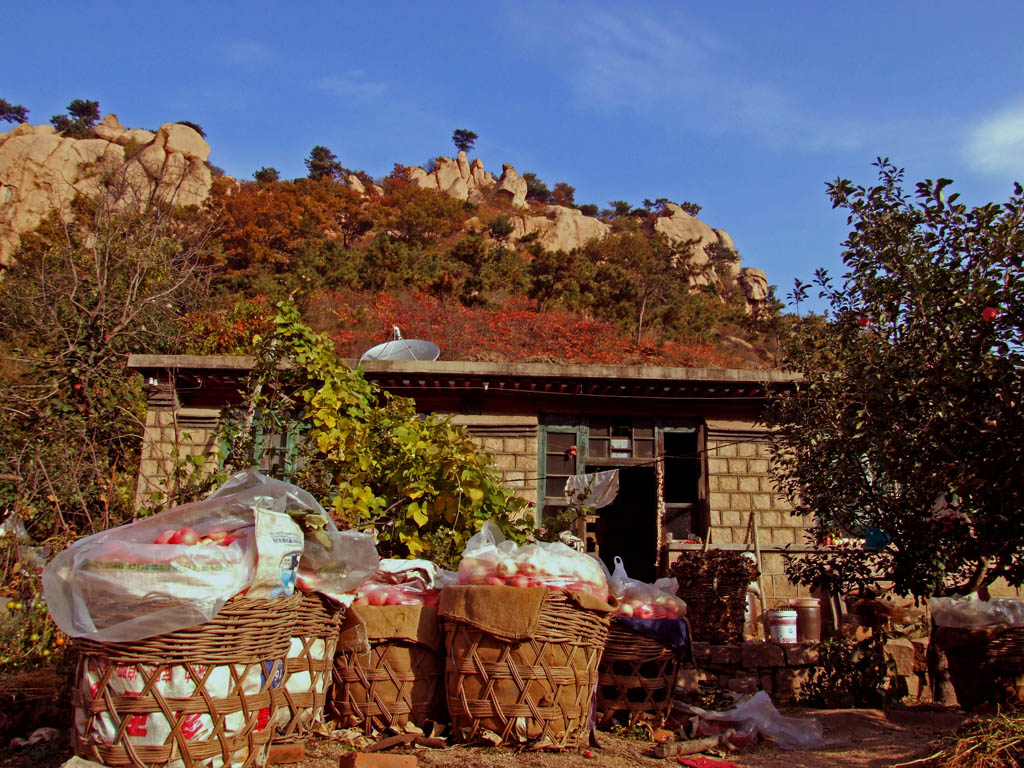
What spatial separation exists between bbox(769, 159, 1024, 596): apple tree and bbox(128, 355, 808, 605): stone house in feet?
9.51

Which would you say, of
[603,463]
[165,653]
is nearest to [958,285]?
[165,653]

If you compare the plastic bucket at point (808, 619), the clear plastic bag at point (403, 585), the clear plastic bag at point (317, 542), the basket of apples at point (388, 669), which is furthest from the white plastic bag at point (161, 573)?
the plastic bucket at point (808, 619)

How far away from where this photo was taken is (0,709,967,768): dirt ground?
2.97 meters

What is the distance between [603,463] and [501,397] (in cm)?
143

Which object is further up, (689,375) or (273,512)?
(689,375)

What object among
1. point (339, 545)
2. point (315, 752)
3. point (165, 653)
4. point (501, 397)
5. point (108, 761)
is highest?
point (501, 397)

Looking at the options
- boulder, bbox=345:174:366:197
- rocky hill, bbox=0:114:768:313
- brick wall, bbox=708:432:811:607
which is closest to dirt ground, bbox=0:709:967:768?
brick wall, bbox=708:432:811:607

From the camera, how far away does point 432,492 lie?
15.4 ft

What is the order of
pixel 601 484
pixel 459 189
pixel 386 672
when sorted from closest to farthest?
pixel 386 672
pixel 601 484
pixel 459 189

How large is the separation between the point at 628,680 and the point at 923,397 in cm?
209

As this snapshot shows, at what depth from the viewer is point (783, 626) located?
260 inches

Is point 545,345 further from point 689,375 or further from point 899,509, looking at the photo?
point 899,509

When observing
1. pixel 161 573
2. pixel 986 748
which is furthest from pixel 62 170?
pixel 986 748

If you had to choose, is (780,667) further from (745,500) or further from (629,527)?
(629,527)
